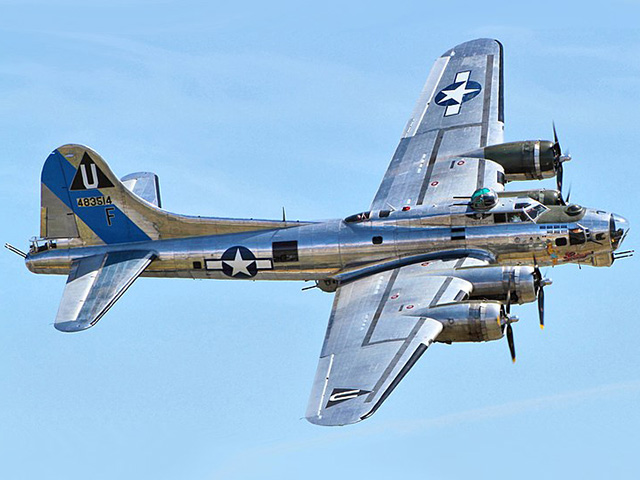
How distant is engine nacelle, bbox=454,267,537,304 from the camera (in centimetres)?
4488

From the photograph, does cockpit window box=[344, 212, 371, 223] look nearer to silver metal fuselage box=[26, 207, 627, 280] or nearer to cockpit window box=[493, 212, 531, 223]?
silver metal fuselage box=[26, 207, 627, 280]

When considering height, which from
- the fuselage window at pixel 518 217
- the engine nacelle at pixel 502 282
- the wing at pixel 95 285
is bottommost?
the engine nacelle at pixel 502 282

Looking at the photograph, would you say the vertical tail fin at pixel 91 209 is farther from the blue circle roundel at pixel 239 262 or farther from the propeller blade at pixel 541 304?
the propeller blade at pixel 541 304

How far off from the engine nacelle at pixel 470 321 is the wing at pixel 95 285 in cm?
1001

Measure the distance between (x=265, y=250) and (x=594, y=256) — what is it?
10.5 meters

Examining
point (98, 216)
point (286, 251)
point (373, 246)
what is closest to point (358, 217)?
point (373, 246)

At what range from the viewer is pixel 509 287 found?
45.0 meters

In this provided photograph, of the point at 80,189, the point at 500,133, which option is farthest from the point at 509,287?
the point at 80,189

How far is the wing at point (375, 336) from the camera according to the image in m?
40.9

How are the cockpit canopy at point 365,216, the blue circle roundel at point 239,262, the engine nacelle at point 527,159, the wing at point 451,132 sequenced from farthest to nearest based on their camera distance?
1. the engine nacelle at point 527,159
2. the wing at point 451,132
3. the blue circle roundel at point 239,262
4. the cockpit canopy at point 365,216

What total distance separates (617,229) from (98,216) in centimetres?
1676

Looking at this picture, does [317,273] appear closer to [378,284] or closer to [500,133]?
[378,284]

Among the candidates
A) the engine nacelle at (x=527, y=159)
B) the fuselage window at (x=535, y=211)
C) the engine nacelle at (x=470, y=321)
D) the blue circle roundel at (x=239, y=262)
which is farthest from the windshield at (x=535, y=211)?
the blue circle roundel at (x=239, y=262)

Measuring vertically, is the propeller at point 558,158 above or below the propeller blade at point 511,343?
above
